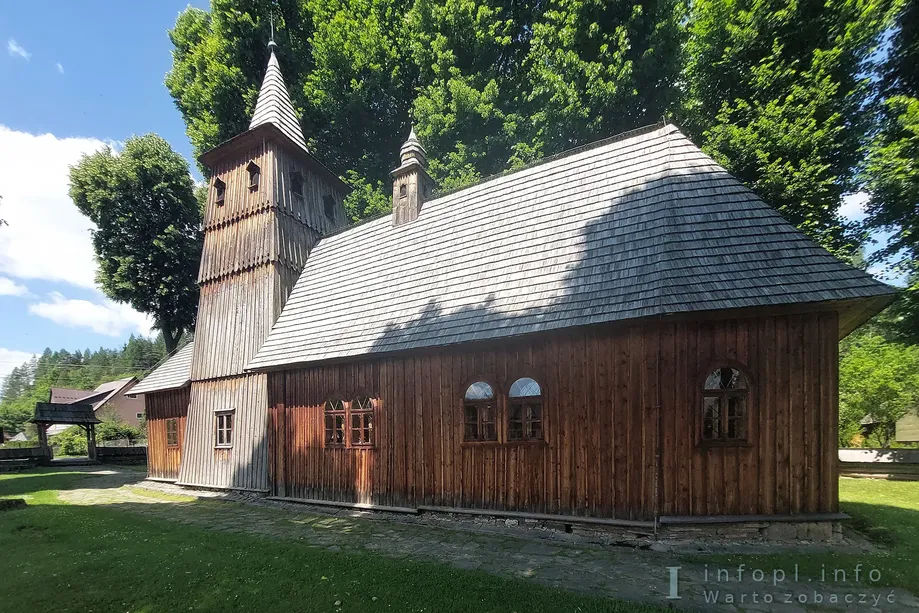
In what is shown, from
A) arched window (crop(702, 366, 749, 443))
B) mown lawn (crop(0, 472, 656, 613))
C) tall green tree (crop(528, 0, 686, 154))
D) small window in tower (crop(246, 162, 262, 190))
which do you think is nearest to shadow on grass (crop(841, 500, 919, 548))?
arched window (crop(702, 366, 749, 443))

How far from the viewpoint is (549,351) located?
8.05 meters

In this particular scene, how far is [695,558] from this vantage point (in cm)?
611

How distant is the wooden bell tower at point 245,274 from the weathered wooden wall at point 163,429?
1756 mm

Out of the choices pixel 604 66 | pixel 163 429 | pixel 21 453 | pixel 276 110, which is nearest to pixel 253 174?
pixel 276 110

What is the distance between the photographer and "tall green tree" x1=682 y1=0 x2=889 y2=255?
13383 millimetres

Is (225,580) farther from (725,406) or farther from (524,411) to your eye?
(725,406)

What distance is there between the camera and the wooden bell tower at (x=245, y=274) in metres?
12.7

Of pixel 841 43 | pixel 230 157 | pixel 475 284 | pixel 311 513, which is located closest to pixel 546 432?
pixel 475 284

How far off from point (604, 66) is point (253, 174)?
45.9ft

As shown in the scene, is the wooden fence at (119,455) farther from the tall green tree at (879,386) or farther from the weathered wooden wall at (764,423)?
the tall green tree at (879,386)

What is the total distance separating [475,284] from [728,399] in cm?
530

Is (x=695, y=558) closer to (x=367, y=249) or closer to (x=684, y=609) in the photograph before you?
(x=684, y=609)

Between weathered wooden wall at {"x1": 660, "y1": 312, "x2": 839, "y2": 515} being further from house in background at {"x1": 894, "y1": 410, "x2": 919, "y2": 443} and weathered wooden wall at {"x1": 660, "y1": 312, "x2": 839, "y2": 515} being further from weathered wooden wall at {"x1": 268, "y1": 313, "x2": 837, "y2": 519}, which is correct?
house in background at {"x1": 894, "y1": 410, "x2": 919, "y2": 443}

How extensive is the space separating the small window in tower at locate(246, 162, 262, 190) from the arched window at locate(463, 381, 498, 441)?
36.2ft
